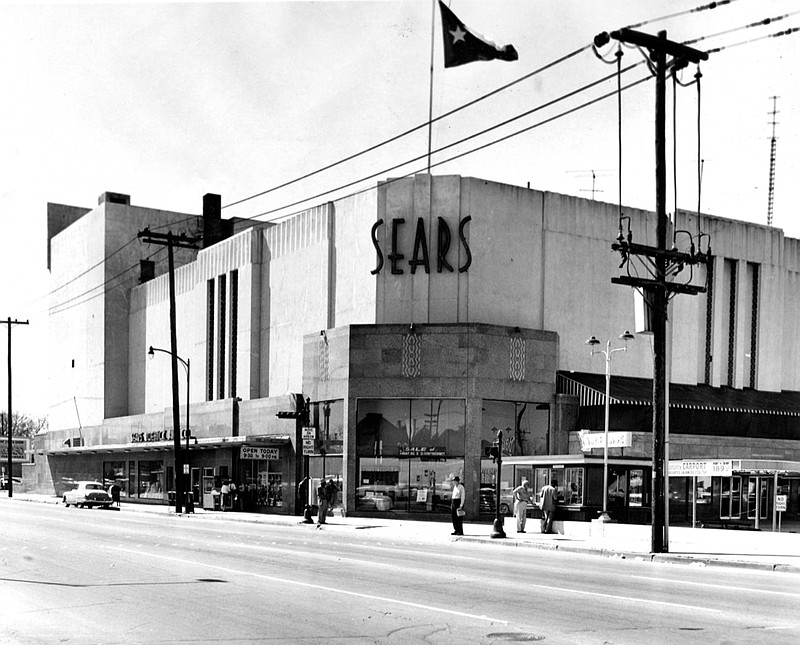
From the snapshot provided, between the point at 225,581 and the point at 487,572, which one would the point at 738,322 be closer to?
the point at 487,572

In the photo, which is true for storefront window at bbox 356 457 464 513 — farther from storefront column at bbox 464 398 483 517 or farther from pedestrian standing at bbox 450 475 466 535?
pedestrian standing at bbox 450 475 466 535

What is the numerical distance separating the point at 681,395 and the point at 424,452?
1247 cm

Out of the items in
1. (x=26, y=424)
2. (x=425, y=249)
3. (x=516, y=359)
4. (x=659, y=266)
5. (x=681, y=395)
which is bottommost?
(x=26, y=424)

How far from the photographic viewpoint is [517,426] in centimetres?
4459

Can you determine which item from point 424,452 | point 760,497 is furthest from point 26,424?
point 760,497

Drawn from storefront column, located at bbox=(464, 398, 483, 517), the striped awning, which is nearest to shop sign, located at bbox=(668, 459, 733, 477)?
the striped awning

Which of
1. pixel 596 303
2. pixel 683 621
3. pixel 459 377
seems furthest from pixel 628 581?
pixel 596 303

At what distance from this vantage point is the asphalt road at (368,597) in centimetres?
1155

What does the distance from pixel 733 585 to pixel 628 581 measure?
1698mm

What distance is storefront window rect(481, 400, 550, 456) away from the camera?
4378 cm

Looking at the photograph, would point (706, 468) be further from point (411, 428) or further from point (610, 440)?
point (411, 428)

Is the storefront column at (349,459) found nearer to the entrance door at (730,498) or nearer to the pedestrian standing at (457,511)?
the pedestrian standing at (457,511)

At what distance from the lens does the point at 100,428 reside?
240ft

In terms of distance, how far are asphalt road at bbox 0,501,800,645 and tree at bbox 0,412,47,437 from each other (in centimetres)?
15755
